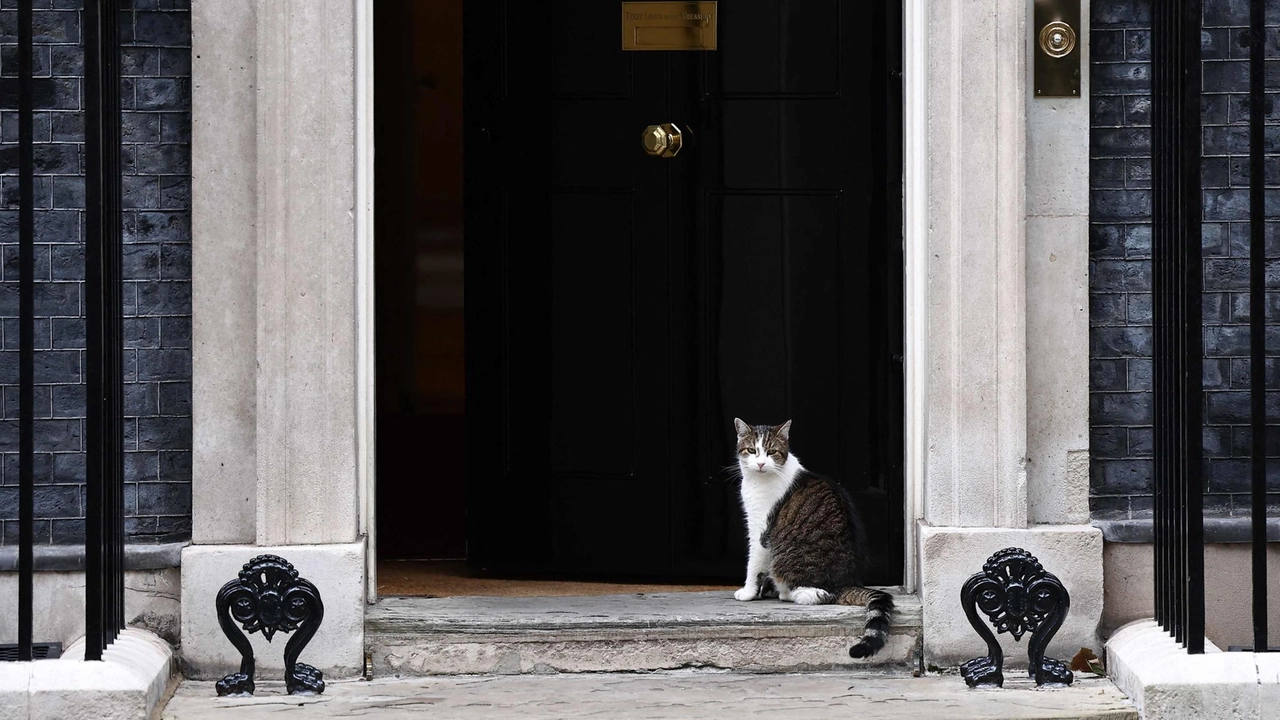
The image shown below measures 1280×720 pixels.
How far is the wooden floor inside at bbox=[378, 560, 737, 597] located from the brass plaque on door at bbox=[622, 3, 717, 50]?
1987 millimetres

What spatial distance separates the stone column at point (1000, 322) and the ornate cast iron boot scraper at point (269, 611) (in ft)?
6.38

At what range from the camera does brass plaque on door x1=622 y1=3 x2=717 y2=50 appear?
5.13 metres

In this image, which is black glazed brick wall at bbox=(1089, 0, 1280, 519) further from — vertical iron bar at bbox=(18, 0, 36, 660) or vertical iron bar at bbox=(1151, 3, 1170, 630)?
vertical iron bar at bbox=(18, 0, 36, 660)

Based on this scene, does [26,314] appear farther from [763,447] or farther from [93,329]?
[763,447]

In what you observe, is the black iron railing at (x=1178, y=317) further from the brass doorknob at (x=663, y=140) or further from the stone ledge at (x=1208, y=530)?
the brass doorknob at (x=663, y=140)

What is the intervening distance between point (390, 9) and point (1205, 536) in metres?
4.96

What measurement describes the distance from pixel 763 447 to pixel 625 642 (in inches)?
31.9

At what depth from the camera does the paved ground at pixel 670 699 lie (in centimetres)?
407

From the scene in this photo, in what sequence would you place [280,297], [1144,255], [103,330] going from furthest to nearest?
[1144,255] < [280,297] < [103,330]

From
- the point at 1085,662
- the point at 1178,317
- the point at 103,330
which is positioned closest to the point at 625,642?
the point at 1085,662

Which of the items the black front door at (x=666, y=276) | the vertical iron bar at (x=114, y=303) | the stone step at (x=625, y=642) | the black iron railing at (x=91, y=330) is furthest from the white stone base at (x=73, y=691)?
the black front door at (x=666, y=276)

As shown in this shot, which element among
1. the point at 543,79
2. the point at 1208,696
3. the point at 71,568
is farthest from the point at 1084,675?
the point at 71,568

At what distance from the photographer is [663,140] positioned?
513cm

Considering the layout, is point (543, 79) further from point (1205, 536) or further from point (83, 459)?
point (1205, 536)
